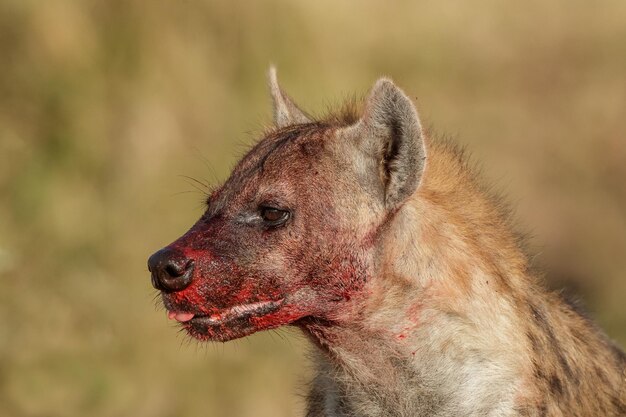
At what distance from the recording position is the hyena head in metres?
4.52

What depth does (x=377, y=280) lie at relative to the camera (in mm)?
4641

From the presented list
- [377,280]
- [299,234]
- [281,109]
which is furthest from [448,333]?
[281,109]

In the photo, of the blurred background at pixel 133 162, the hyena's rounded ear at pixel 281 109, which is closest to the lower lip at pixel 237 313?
the hyena's rounded ear at pixel 281 109

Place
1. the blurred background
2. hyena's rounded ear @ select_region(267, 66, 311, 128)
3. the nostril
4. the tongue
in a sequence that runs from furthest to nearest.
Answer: the blurred background
hyena's rounded ear @ select_region(267, 66, 311, 128)
the tongue
the nostril

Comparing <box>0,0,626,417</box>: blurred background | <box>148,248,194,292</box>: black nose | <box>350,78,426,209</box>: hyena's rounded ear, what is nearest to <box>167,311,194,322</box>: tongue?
<box>148,248,194,292</box>: black nose

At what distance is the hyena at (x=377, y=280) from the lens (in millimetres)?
4551

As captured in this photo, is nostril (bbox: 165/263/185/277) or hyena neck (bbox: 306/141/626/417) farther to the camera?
hyena neck (bbox: 306/141/626/417)

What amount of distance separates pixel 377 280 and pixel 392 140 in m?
0.49

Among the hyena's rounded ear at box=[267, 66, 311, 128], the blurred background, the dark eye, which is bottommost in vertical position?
the blurred background

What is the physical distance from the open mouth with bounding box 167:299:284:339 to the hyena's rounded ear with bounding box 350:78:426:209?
1.82 ft

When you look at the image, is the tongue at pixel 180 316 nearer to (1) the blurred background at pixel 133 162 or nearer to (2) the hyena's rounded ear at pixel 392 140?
(2) the hyena's rounded ear at pixel 392 140

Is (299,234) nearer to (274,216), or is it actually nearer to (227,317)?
(274,216)

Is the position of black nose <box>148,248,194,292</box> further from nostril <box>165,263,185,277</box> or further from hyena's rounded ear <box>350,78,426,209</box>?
hyena's rounded ear <box>350,78,426,209</box>

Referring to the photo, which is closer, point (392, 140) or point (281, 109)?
point (392, 140)
